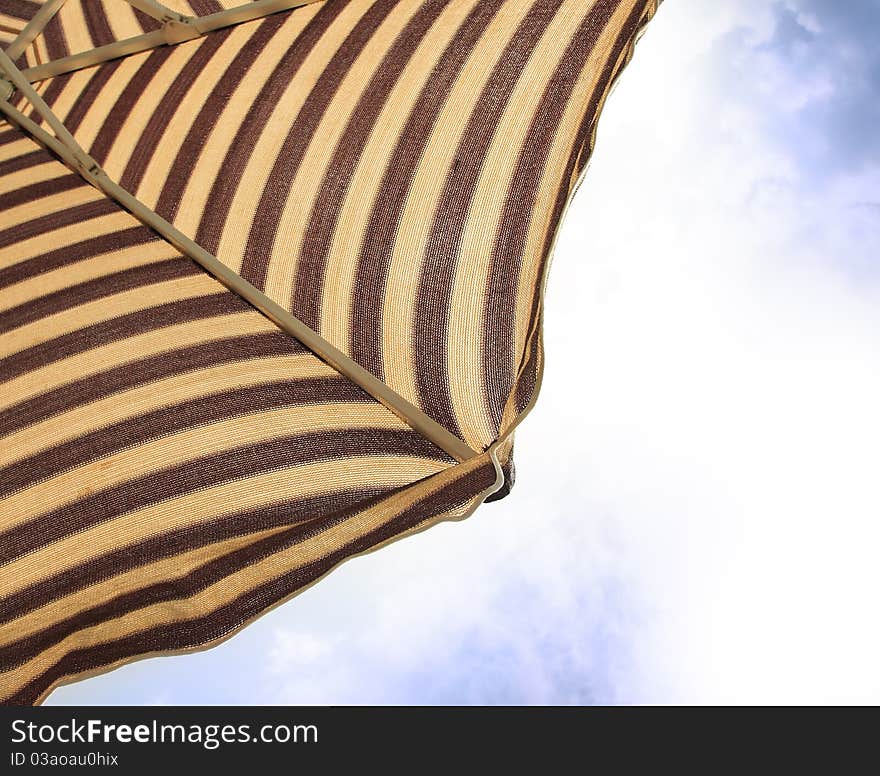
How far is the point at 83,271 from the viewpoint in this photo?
2010 millimetres

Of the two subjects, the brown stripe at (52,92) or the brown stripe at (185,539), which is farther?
the brown stripe at (52,92)

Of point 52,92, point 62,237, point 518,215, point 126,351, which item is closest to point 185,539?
point 126,351

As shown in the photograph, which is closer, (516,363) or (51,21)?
(516,363)

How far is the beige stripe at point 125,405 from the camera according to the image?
73.2 inches

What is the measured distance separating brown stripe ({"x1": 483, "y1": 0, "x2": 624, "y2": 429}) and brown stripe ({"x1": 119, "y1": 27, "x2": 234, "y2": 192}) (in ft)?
2.89

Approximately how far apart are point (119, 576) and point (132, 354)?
0.51 metres

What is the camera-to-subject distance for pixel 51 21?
89.0 inches

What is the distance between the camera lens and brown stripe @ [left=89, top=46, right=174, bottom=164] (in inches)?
82.6

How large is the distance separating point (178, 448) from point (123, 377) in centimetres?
22

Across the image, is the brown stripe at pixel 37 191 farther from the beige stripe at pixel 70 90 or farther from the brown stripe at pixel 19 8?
the brown stripe at pixel 19 8

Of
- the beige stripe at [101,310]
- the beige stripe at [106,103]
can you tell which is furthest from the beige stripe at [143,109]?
the beige stripe at [101,310]
